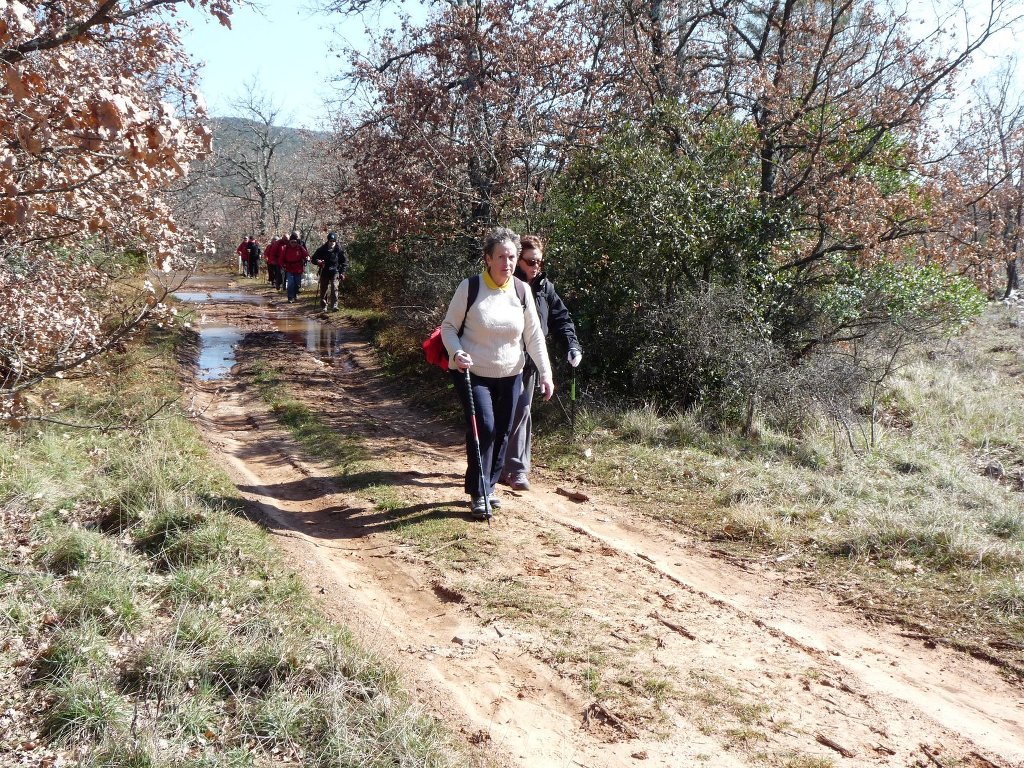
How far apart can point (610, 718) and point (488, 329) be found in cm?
305

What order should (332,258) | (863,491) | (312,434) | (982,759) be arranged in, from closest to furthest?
(982,759)
(863,491)
(312,434)
(332,258)

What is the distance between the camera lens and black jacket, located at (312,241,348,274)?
19.3 metres

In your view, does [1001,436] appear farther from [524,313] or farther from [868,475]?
[524,313]

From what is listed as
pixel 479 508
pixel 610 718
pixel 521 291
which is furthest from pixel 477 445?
pixel 610 718

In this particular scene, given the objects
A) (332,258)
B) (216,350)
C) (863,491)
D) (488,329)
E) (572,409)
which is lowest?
(216,350)

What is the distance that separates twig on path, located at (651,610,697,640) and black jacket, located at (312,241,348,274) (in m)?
16.1

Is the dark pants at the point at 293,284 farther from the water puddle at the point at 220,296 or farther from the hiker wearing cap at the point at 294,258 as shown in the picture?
the water puddle at the point at 220,296

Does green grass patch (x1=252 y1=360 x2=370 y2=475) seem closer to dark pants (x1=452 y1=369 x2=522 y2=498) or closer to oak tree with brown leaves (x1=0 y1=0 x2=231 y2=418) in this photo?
dark pants (x1=452 y1=369 x2=522 y2=498)

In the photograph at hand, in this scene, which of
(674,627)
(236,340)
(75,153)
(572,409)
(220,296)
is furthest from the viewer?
(220,296)

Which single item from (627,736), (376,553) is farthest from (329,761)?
(376,553)

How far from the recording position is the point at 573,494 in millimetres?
6816

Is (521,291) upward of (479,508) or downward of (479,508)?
upward

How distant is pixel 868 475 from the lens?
7.10m

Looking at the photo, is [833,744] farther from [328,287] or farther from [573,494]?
[328,287]
